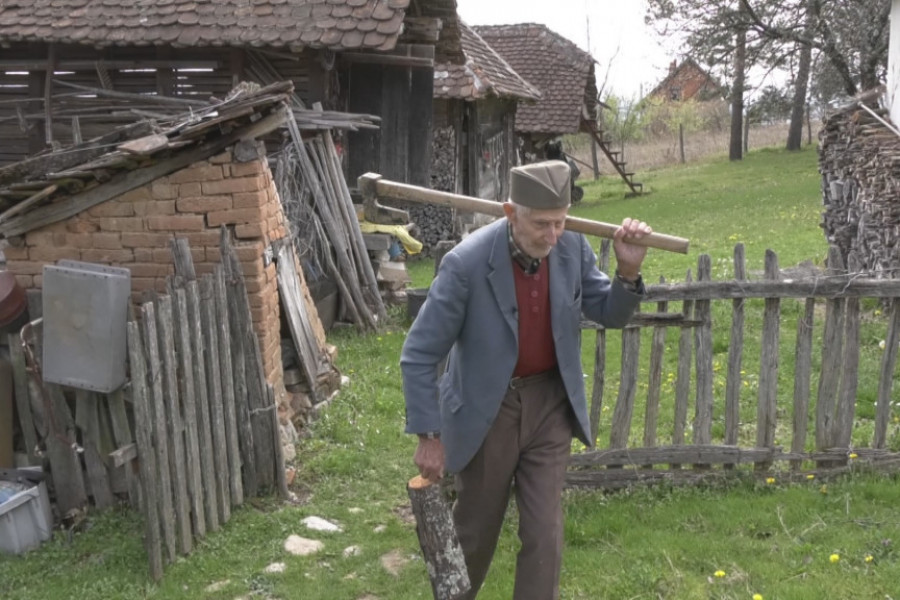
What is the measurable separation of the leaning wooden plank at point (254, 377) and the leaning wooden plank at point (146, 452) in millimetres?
904

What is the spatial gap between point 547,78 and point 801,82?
6.81 metres

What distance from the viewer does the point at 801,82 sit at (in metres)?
25.9

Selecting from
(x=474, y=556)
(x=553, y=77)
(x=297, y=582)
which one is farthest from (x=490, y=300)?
(x=553, y=77)

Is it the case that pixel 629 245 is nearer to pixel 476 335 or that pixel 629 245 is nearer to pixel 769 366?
pixel 476 335

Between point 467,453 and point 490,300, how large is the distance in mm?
586

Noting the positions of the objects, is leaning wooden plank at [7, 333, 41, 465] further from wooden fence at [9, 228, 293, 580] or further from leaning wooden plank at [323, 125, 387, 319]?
leaning wooden plank at [323, 125, 387, 319]

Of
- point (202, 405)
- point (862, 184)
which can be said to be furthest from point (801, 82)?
point (202, 405)

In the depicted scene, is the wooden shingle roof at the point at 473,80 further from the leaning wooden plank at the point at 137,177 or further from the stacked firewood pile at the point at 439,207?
the leaning wooden plank at the point at 137,177

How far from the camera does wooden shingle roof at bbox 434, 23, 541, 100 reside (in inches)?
591

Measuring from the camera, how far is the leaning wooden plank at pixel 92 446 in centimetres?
514

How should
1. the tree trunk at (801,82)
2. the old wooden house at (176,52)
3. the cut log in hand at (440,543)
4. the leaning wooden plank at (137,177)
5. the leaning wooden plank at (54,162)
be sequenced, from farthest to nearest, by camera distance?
the tree trunk at (801,82), the old wooden house at (176,52), the leaning wooden plank at (54,162), the leaning wooden plank at (137,177), the cut log in hand at (440,543)

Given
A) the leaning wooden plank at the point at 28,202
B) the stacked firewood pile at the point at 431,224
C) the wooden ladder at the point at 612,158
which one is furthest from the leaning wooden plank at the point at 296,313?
the wooden ladder at the point at 612,158

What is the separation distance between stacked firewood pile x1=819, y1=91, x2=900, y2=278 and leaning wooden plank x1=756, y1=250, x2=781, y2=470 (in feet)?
9.95

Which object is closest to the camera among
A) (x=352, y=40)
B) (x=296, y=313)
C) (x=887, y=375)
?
(x=887, y=375)
